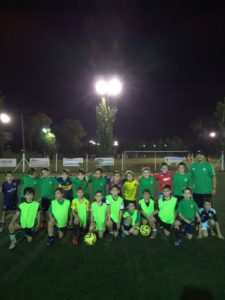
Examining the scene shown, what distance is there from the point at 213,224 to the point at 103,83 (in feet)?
62.9

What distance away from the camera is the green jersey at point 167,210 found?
24.8ft

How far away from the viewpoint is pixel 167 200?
7.66m

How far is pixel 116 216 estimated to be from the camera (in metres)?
7.61

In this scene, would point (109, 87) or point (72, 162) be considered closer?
point (109, 87)

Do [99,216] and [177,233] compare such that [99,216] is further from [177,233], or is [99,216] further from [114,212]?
[177,233]

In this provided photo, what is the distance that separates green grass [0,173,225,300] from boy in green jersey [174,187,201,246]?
0.34 m

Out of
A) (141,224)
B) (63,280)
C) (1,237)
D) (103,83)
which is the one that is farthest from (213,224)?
(103,83)

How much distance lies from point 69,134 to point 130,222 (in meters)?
79.4

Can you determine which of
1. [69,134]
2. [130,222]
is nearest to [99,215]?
[130,222]

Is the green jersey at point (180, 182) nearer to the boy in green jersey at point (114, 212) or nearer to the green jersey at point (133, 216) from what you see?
the green jersey at point (133, 216)

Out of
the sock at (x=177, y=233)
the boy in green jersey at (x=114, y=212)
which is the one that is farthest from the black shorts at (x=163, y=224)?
the boy in green jersey at (x=114, y=212)

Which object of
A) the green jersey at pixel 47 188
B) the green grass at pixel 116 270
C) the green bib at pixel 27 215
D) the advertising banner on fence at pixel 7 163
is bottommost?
the green grass at pixel 116 270

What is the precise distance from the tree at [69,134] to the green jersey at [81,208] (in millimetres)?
76594

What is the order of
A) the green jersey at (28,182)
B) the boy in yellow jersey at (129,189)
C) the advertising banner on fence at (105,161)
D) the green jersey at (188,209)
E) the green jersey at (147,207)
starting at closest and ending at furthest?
the green jersey at (188,209) < the green jersey at (147,207) < the boy in yellow jersey at (129,189) < the green jersey at (28,182) < the advertising banner on fence at (105,161)
